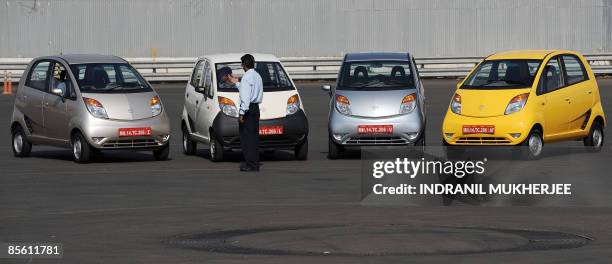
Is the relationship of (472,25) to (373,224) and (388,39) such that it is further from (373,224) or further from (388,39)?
(373,224)

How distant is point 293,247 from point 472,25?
147 feet

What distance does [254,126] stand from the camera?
20.8m

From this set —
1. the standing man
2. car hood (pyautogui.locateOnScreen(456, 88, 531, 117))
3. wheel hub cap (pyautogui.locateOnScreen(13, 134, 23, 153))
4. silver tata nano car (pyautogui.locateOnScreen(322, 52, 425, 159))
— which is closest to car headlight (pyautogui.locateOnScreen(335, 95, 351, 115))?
silver tata nano car (pyautogui.locateOnScreen(322, 52, 425, 159))

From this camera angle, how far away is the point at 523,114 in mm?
21641

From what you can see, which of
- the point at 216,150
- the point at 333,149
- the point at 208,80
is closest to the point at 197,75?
the point at 208,80

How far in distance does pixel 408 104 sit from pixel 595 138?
3187 mm

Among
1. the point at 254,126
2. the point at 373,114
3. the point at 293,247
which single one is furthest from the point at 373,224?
the point at 373,114

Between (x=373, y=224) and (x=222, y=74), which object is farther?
(x=222, y=74)

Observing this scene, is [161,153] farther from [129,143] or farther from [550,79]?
[550,79]

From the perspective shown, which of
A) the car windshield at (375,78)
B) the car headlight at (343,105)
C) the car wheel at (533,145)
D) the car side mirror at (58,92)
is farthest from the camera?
the car windshield at (375,78)

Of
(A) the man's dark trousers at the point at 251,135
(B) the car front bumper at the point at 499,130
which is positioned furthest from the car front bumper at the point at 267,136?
(B) the car front bumper at the point at 499,130

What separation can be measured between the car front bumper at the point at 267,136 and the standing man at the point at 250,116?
1.25 metres

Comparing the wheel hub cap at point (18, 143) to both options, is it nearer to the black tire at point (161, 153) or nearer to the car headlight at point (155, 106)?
the black tire at point (161, 153)

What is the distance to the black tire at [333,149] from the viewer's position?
22734 mm
